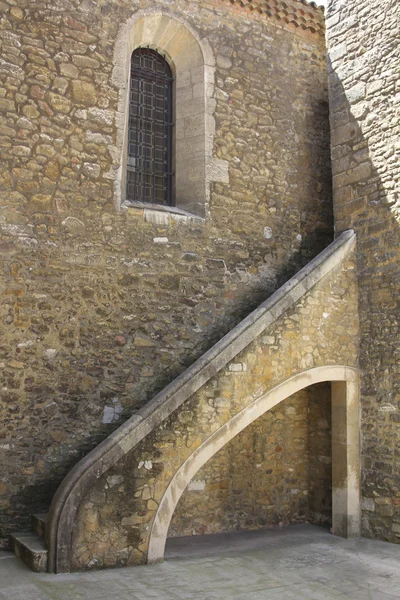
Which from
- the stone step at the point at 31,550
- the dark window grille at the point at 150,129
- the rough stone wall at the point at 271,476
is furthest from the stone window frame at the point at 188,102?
the stone step at the point at 31,550

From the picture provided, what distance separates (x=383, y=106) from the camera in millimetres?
7199

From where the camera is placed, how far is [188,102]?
7758 mm

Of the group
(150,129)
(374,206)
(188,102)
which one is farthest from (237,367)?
(188,102)

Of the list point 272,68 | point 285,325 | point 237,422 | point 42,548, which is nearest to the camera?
point 42,548

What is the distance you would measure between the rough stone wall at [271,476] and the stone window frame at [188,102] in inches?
114

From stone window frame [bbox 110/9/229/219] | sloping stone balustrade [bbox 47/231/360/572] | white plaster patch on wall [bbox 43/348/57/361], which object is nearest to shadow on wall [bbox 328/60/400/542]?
sloping stone balustrade [bbox 47/231/360/572]

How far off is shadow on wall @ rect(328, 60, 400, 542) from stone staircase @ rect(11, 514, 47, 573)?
365cm

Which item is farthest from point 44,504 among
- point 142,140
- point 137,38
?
point 137,38

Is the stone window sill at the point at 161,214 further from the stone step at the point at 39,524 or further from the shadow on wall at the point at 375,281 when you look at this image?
the stone step at the point at 39,524

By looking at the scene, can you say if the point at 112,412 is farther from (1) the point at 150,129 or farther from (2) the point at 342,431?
(1) the point at 150,129

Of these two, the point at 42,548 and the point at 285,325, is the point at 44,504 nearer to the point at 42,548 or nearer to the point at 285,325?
the point at 42,548

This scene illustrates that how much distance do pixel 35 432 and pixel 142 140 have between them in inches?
153

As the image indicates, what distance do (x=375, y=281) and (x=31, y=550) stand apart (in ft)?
15.3

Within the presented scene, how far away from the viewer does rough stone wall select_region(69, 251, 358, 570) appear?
5.24 m
